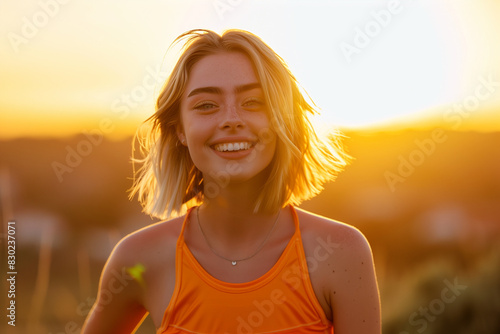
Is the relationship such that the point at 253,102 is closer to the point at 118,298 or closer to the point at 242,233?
the point at 242,233

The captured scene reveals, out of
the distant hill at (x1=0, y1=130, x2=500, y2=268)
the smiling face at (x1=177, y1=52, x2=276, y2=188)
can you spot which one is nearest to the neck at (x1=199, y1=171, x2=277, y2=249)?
the smiling face at (x1=177, y1=52, x2=276, y2=188)

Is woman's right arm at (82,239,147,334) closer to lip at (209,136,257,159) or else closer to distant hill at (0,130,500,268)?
lip at (209,136,257,159)

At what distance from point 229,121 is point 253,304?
0.72 metres

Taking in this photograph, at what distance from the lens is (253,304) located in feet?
7.56

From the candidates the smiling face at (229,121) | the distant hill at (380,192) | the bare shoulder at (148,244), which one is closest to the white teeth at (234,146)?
the smiling face at (229,121)

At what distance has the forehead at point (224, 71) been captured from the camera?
8.03ft

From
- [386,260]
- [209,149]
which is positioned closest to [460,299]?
[386,260]

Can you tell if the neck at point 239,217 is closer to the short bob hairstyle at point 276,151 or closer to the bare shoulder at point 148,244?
the short bob hairstyle at point 276,151

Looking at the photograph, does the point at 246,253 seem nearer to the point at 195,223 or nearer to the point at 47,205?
the point at 195,223

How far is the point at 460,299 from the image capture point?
512 cm

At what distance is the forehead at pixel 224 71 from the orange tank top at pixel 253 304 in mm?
673

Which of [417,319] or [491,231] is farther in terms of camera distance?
[491,231]

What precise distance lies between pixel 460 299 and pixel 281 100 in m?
3.42

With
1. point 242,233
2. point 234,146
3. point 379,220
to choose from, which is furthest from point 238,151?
point 379,220
